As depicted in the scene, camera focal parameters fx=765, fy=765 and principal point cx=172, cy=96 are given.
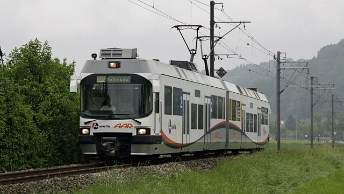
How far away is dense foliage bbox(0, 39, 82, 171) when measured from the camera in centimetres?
2323

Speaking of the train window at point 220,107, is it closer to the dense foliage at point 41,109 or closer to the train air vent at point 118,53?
the dense foliage at point 41,109

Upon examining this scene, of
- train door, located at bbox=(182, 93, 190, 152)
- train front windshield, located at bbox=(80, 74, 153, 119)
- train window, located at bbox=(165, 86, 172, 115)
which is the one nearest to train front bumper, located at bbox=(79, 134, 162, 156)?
train front windshield, located at bbox=(80, 74, 153, 119)

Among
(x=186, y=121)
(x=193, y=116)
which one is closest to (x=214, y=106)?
(x=193, y=116)

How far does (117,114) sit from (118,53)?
6.79 feet

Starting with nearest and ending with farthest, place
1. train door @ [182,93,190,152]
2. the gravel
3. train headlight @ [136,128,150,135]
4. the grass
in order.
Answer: the gravel
the grass
train headlight @ [136,128,150,135]
train door @ [182,93,190,152]

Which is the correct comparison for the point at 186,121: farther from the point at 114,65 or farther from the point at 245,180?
the point at 245,180

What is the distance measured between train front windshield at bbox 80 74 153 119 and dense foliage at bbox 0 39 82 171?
2545 millimetres

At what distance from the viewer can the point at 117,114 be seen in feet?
70.2

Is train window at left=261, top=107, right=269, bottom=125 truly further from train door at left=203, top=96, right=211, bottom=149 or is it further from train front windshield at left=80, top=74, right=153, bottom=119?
train front windshield at left=80, top=74, right=153, bottom=119

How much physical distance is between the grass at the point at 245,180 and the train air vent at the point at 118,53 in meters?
4.06

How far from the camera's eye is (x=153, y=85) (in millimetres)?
21234

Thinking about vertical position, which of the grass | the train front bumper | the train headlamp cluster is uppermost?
the train headlamp cluster

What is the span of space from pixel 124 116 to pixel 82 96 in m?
1.37

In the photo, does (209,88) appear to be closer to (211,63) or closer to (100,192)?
(211,63)
